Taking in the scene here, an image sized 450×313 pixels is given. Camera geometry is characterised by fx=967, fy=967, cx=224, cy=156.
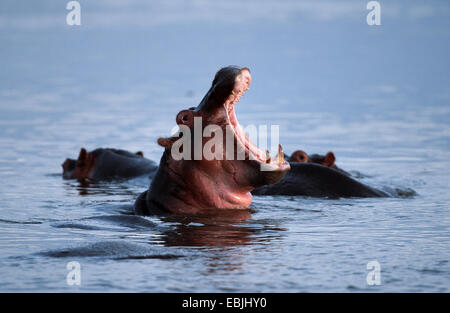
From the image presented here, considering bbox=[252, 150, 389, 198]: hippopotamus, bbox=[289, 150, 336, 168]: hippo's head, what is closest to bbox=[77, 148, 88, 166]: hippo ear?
bbox=[289, 150, 336, 168]: hippo's head

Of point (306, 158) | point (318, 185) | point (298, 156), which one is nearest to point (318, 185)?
point (318, 185)

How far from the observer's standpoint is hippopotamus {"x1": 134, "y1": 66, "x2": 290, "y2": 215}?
7.01m

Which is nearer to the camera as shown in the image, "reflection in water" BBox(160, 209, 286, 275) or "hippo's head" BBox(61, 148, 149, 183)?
"reflection in water" BBox(160, 209, 286, 275)

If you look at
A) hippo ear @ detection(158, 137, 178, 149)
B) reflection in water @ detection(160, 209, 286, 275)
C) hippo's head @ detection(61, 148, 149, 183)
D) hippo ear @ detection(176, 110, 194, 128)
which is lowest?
reflection in water @ detection(160, 209, 286, 275)

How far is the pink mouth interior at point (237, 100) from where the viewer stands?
22.6 ft

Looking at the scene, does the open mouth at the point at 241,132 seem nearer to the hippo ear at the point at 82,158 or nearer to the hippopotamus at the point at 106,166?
the hippopotamus at the point at 106,166

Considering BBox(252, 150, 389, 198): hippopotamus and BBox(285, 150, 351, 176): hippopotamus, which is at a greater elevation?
BBox(285, 150, 351, 176): hippopotamus

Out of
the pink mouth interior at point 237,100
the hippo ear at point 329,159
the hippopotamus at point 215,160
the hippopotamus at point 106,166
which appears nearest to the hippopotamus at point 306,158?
the hippo ear at point 329,159

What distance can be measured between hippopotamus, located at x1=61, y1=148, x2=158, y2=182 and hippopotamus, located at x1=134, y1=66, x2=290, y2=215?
12.5 ft

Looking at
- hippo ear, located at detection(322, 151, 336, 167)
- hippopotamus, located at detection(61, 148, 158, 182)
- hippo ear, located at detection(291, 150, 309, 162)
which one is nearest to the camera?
hippo ear, located at detection(291, 150, 309, 162)

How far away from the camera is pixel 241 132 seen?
7277 mm

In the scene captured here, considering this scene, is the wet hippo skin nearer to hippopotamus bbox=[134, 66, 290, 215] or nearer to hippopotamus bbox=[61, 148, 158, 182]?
hippopotamus bbox=[134, 66, 290, 215]

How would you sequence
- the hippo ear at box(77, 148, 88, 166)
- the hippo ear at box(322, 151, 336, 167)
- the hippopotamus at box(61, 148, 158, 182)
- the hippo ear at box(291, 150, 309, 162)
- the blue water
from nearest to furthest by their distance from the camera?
the blue water
the hippo ear at box(291, 150, 309, 162)
the hippo ear at box(322, 151, 336, 167)
the hippopotamus at box(61, 148, 158, 182)
the hippo ear at box(77, 148, 88, 166)
